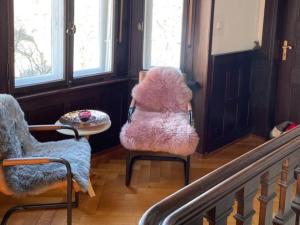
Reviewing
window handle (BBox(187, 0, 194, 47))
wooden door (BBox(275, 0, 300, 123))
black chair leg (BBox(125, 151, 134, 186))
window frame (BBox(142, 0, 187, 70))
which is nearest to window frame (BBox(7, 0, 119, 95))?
window frame (BBox(142, 0, 187, 70))

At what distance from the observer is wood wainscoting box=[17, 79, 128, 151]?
10.8 feet

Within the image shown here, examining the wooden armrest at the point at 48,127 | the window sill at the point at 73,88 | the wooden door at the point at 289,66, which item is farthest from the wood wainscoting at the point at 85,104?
the wooden door at the point at 289,66

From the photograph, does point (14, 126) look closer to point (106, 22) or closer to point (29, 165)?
point (29, 165)

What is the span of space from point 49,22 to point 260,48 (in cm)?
200

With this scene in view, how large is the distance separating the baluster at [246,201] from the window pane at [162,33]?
277 centimetres

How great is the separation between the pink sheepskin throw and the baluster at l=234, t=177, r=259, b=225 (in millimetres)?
1802

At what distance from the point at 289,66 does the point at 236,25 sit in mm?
649

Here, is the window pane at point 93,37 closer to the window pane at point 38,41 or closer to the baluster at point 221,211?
the window pane at point 38,41

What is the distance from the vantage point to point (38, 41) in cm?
334

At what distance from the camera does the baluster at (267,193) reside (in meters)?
1.41

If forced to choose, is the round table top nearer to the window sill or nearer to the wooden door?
the window sill

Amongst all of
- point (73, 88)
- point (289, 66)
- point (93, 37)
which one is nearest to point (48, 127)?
point (73, 88)

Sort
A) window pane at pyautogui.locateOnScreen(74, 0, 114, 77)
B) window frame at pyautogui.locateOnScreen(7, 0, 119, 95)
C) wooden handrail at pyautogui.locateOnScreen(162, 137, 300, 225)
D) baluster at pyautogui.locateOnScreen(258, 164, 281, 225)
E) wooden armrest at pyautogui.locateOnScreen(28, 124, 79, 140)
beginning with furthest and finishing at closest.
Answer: window pane at pyautogui.locateOnScreen(74, 0, 114, 77), window frame at pyautogui.locateOnScreen(7, 0, 119, 95), wooden armrest at pyautogui.locateOnScreen(28, 124, 79, 140), baluster at pyautogui.locateOnScreen(258, 164, 281, 225), wooden handrail at pyautogui.locateOnScreen(162, 137, 300, 225)

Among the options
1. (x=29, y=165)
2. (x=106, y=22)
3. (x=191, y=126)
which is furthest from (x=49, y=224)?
(x=106, y=22)
